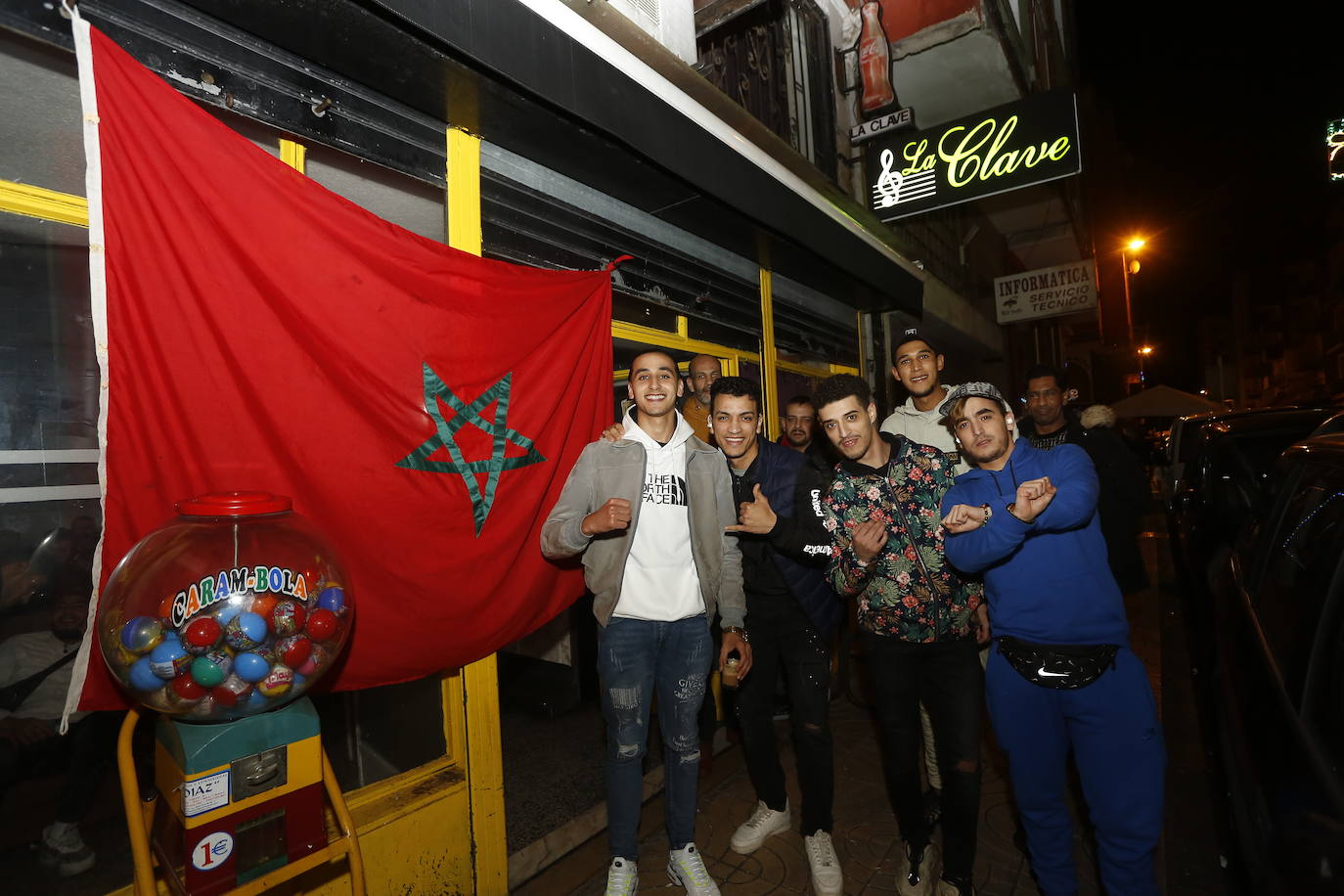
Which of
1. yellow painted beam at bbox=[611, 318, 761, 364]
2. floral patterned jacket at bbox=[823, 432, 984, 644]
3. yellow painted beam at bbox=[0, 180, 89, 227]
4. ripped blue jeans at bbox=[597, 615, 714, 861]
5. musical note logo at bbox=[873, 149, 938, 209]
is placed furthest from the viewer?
musical note logo at bbox=[873, 149, 938, 209]

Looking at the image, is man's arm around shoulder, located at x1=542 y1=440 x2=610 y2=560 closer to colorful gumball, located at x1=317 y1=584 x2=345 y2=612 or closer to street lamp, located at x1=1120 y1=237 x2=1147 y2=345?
colorful gumball, located at x1=317 y1=584 x2=345 y2=612

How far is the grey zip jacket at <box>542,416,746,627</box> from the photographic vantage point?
287cm

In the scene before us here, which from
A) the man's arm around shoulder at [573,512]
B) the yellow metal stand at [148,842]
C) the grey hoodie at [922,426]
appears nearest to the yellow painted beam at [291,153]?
the man's arm around shoulder at [573,512]

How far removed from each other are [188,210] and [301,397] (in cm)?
63

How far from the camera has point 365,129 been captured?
2746 mm

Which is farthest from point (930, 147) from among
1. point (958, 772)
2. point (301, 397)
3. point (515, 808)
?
point (515, 808)

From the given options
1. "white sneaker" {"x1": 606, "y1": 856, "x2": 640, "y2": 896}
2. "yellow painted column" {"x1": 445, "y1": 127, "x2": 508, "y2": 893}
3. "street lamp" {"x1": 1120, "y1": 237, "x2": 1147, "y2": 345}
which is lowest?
"white sneaker" {"x1": 606, "y1": 856, "x2": 640, "y2": 896}

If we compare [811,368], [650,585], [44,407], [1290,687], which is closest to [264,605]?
[44,407]

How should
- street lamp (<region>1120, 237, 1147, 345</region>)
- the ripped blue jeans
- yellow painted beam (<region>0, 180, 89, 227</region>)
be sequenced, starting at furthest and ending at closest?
street lamp (<region>1120, 237, 1147, 345</region>)
the ripped blue jeans
yellow painted beam (<region>0, 180, 89, 227</region>)

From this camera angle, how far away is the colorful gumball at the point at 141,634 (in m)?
1.54

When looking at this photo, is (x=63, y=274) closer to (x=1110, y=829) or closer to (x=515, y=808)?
(x=515, y=808)

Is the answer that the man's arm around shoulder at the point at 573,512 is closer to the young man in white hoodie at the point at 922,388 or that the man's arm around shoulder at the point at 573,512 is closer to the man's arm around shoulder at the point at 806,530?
the man's arm around shoulder at the point at 806,530

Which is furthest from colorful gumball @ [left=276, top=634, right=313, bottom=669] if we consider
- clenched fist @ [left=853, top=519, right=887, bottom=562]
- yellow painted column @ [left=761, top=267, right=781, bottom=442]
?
yellow painted column @ [left=761, top=267, right=781, bottom=442]

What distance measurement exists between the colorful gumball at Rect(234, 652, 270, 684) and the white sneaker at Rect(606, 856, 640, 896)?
1958 millimetres
